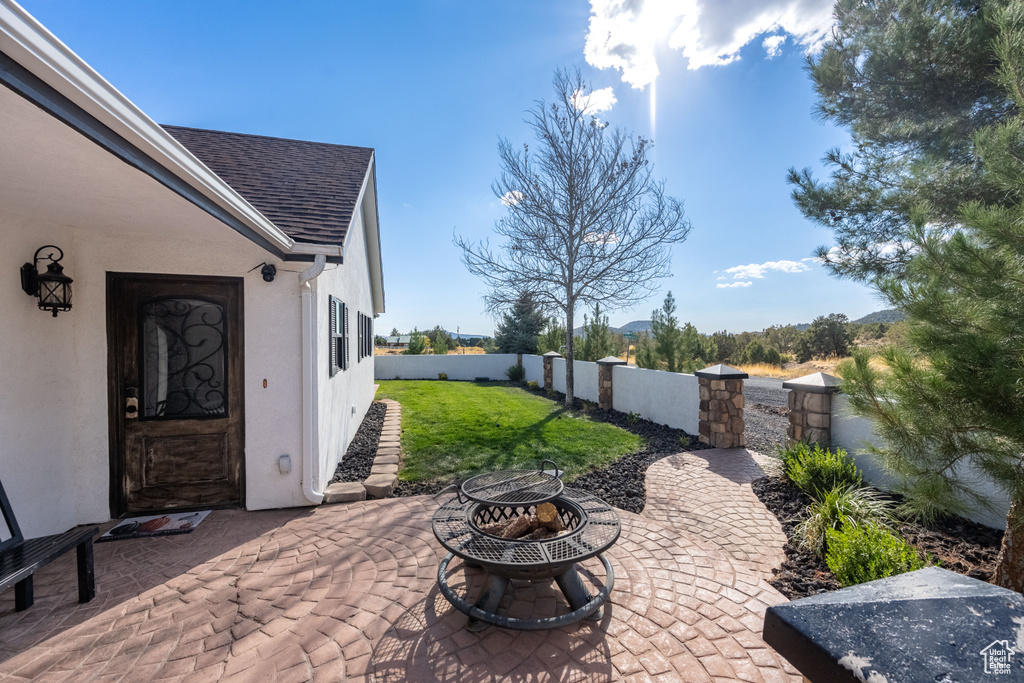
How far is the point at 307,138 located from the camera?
8.15m

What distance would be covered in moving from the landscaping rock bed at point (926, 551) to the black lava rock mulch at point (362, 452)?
4.58m

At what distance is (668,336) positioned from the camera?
1105 centimetres

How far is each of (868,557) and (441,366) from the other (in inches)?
620

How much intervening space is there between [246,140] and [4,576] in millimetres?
7990

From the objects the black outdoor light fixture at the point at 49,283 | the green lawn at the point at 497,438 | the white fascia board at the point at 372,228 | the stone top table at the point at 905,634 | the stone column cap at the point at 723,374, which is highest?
the white fascia board at the point at 372,228

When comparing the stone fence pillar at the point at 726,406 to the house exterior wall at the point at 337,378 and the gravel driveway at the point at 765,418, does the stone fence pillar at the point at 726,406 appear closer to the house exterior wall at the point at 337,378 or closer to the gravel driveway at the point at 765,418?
the gravel driveway at the point at 765,418

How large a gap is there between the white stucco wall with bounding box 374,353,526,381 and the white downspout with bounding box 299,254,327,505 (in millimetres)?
13044

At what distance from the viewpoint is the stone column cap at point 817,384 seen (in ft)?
16.7

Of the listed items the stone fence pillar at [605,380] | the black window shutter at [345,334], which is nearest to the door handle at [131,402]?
the black window shutter at [345,334]

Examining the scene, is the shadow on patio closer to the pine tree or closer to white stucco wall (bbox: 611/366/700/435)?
the pine tree

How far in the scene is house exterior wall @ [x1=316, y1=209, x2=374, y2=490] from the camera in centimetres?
455

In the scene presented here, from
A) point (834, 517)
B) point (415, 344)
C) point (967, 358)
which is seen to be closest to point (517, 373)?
point (415, 344)

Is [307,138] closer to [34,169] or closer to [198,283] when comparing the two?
[198,283]

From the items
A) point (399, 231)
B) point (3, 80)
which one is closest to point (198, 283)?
point (3, 80)
